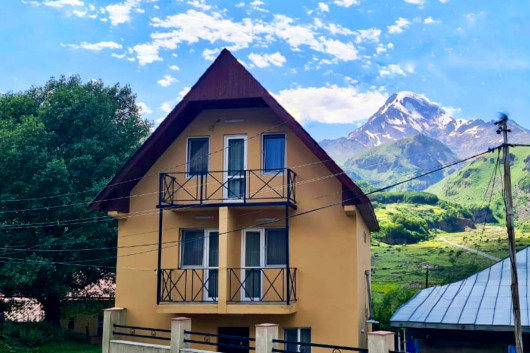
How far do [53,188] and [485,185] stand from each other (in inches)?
3940

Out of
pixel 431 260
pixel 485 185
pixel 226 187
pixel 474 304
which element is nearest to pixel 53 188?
pixel 226 187

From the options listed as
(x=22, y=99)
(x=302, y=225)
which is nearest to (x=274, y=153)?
(x=302, y=225)

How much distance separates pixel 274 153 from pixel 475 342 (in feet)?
25.0

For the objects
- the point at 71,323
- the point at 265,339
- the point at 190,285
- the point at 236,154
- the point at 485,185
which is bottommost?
the point at 71,323

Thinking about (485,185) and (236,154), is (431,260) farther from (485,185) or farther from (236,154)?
(485,185)

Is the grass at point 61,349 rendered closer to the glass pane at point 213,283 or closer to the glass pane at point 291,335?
the glass pane at point 213,283

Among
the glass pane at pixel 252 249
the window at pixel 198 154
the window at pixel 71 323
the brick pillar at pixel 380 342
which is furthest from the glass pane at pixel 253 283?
the window at pixel 71 323

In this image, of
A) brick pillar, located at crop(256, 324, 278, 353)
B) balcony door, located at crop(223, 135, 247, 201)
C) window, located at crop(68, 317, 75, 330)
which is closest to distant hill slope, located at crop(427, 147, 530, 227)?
window, located at crop(68, 317, 75, 330)

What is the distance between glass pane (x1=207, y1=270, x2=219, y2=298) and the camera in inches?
634

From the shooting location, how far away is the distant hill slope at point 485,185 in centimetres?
8356

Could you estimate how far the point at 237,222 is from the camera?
53.2 ft

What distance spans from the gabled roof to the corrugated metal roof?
3.18 meters

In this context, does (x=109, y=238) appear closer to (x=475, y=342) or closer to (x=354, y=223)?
(x=354, y=223)

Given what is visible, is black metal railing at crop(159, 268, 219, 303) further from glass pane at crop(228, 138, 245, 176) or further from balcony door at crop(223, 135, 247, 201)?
glass pane at crop(228, 138, 245, 176)
